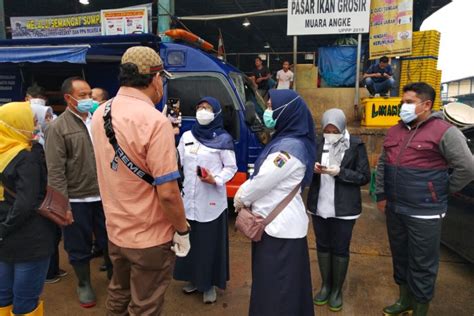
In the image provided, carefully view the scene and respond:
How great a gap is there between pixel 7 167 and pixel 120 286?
909 mm

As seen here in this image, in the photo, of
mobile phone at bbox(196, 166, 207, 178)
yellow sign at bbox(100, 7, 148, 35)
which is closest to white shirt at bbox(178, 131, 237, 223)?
mobile phone at bbox(196, 166, 207, 178)

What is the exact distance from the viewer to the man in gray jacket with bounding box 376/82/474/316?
2.55 m

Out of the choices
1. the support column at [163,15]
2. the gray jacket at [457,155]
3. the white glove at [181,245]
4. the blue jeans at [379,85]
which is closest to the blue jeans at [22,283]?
the white glove at [181,245]

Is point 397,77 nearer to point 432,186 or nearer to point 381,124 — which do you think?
point 381,124

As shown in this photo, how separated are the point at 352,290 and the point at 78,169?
2.74m

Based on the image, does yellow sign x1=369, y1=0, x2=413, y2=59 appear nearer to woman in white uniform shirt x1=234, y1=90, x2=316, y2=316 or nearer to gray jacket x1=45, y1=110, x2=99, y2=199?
woman in white uniform shirt x1=234, y1=90, x2=316, y2=316

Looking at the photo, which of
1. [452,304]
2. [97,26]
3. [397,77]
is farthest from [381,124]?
[97,26]

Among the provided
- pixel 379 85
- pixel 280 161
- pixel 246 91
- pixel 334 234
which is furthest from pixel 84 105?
pixel 379 85

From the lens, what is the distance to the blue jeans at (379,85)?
821cm

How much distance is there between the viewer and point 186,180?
318 centimetres

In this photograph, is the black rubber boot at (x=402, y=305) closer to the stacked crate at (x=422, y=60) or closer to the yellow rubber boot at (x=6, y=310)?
the yellow rubber boot at (x=6, y=310)

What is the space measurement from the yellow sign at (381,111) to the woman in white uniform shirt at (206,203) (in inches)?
218

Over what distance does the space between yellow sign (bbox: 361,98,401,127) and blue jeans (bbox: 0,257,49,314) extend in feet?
23.3

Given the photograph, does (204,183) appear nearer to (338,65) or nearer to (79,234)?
(79,234)
